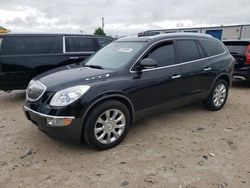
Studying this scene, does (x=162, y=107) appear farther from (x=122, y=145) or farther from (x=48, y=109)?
(x=48, y=109)

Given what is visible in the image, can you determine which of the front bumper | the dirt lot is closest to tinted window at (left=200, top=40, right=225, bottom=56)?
the dirt lot

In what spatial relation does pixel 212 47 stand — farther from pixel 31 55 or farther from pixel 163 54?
pixel 31 55

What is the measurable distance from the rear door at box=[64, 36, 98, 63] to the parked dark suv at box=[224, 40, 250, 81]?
448cm

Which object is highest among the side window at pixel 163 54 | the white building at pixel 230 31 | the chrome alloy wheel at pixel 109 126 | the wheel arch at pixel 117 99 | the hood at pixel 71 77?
the white building at pixel 230 31

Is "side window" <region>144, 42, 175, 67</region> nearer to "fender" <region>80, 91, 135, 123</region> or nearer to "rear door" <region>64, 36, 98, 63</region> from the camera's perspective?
"fender" <region>80, 91, 135, 123</region>

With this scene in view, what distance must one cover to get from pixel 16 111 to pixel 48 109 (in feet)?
8.60

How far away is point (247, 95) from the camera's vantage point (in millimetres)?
6941

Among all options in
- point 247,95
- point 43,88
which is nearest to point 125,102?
point 43,88

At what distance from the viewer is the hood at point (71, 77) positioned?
133 inches

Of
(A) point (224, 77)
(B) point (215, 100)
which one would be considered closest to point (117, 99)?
(B) point (215, 100)

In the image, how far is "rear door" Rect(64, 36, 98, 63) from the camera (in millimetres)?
6520

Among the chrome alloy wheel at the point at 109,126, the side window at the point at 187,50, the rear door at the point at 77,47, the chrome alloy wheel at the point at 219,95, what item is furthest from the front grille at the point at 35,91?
the chrome alloy wheel at the point at 219,95

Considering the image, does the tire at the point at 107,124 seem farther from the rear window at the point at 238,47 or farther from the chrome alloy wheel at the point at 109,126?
the rear window at the point at 238,47

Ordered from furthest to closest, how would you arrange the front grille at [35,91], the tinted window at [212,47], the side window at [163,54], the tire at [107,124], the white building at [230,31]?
the white building at [230,31] < the tinted window at [212,47] < the side window at [163,54] < the front grille at [35,91] < the tire at [107,124]
